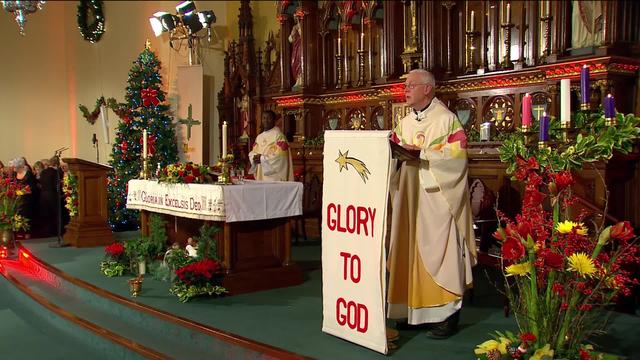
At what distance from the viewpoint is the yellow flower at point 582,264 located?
2861 millimetres

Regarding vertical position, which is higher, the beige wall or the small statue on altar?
the beige wall

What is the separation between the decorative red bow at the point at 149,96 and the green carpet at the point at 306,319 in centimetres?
512

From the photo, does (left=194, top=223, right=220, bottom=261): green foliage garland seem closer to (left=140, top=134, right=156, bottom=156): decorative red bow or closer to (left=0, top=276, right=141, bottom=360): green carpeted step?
(left=0, top=276, right=141, bottom=360): green carpeted step

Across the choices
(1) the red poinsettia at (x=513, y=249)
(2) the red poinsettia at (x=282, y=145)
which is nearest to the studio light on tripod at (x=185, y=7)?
(2) the red poinsettia at (x=282, y=145)

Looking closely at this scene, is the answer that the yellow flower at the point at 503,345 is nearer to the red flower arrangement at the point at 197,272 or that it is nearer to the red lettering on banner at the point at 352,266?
the red lettering on banner at the point at 352,266

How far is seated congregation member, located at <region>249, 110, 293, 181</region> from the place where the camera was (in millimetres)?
8172

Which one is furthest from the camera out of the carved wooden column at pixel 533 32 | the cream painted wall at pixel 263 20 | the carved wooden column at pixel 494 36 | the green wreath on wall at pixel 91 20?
the green wreath on wall at pixel 91 20

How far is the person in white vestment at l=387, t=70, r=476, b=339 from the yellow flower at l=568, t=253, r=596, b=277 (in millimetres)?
1218

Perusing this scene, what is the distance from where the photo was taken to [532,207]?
316 centimetres

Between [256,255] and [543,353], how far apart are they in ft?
11.7

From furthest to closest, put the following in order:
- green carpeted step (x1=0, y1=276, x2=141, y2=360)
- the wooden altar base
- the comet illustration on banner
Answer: the wooden altar base, green carpeted step (x1=0, y1=276, x2=141, y2=360), the comet illustration on banner

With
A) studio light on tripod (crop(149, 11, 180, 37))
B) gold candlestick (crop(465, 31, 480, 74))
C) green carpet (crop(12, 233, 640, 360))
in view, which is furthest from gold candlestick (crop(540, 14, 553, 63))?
studio light on tripod (crop(149, 11, 180, 37))

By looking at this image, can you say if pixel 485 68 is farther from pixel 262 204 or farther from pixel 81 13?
pixel 81 13

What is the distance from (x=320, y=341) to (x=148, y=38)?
10.8m
